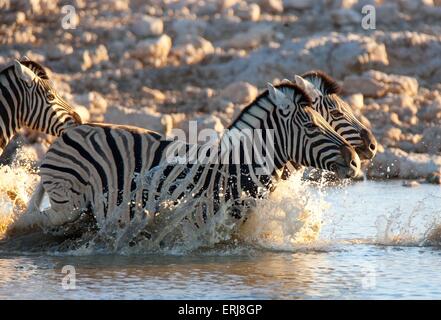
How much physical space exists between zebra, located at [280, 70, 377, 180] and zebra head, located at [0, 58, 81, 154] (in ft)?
7.44

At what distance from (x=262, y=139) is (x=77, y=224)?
1684 millimetres

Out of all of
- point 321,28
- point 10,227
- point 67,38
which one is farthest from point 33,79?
point 321,28

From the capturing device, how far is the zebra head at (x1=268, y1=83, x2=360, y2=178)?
36.7 ft

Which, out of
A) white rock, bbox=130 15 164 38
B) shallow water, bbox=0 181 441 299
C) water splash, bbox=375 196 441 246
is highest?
white rock, bbox=130 15 164 38

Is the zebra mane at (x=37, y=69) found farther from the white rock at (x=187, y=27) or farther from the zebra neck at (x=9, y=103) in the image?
the white rock at (x=187, y=27)

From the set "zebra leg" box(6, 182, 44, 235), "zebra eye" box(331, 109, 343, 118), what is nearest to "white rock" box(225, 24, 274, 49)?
"zebra eye" box(331, 109, 343, 118)

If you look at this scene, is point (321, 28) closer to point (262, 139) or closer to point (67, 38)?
point (67, 38)

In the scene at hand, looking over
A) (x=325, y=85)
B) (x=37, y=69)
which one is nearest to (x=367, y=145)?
(x=325, y=85)

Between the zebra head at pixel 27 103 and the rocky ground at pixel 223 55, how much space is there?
733 centimetres

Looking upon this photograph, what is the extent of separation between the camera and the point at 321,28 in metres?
24.1

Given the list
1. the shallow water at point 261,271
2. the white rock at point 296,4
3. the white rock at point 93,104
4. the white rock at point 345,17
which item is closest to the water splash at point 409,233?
the shallow water at point 261,271

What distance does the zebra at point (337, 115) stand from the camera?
12711 mm

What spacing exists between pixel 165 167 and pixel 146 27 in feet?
40.9

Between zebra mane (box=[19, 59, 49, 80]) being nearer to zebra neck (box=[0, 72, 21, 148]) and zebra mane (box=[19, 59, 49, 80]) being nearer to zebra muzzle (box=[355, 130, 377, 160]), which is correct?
zebra neck (box=[0, 72, 21, 148])
